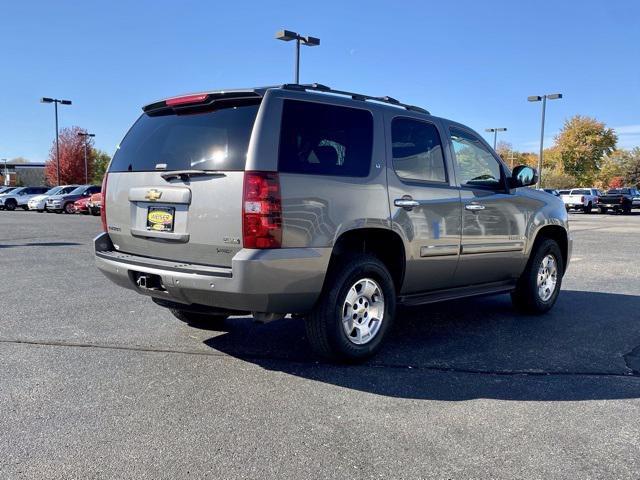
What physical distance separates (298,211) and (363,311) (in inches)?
43.0

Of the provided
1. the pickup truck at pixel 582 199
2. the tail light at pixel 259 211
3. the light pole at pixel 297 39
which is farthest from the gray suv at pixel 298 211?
the pickup truck at pixel 582 199

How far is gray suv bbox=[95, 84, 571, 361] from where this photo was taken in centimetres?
376

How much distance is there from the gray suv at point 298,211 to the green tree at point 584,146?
216 feet

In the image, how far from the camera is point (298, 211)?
3.83 metres

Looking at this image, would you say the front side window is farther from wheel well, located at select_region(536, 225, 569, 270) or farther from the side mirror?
wheel well, located at select_region(536, 225, 569, 270)

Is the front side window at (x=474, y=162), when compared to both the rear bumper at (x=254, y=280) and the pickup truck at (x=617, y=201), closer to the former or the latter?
the rear bumper at (x=254, y=280)

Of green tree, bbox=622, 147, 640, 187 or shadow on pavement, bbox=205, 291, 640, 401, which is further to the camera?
green tree, bbox=622, 147, 640, 187

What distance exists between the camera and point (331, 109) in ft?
14.1

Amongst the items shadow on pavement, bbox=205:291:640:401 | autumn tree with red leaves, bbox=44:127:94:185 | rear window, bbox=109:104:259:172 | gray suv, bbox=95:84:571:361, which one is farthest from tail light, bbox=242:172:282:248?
autumn tree with red leaves, bbox=44:127:94:185

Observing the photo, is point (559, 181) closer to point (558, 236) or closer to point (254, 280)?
point (558, 236)

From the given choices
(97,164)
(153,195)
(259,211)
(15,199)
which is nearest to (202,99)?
(153,195)

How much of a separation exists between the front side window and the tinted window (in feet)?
0.95

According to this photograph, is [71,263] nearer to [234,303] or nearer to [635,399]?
[234,303]

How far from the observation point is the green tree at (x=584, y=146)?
64.2 meters
